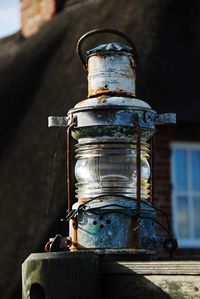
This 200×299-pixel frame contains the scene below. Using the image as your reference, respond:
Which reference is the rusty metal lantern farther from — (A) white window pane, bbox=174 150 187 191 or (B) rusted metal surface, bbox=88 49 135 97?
(A) white window pane, bbox=174 150 187 191

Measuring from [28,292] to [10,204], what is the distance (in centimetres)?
531

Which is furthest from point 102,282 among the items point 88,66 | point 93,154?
point 88,66

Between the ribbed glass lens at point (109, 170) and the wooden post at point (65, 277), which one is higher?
the ribbed glass lens at point (109, 170)

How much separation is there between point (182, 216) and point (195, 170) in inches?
17.7

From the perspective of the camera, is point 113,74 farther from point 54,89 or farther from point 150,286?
point 54,89

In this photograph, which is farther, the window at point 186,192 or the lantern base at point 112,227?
the window at point 186,192

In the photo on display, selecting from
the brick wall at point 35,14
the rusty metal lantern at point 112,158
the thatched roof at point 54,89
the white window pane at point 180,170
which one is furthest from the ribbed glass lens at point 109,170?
the brick wall at point 35,14

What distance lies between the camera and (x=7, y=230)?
27.0 feet

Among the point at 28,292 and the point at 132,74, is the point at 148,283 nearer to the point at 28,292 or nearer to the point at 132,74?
the point at 28,292

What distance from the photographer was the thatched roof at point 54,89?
8117 mm

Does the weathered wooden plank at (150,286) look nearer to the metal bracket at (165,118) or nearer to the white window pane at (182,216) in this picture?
the metal bracket at (165,118)

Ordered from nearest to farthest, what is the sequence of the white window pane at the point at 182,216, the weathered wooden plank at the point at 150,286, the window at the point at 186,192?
the weathered wooden plank at the point at 150,286 → the window at the point at 186,192 → the white window pane at the point at 182,216

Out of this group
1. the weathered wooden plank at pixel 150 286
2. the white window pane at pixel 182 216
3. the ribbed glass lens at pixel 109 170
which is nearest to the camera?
the weathered wooden plank at pixel 150 286

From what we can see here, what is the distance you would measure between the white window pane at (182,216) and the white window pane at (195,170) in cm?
20
